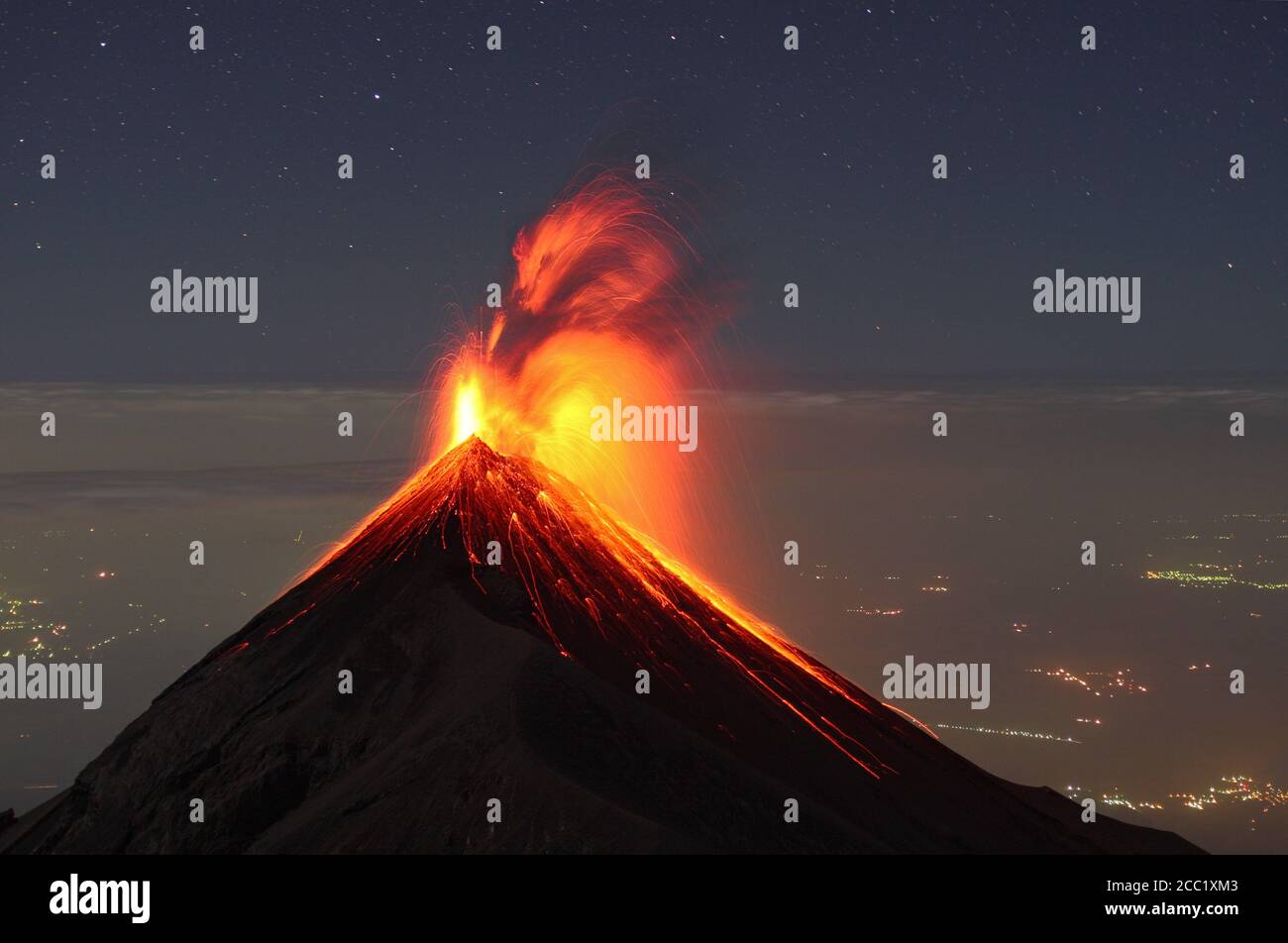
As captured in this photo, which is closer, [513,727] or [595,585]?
[513,727]

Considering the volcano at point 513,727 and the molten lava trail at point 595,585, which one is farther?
the molten lava trail at point 595,585

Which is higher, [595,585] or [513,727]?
[595,585]

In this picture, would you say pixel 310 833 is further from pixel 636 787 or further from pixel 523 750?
pixel 636 787

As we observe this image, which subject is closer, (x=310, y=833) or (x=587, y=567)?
(x=310, y=833)

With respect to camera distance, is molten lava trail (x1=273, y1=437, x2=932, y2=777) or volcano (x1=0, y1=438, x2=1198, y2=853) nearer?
volcano (x1=0, y1=438, x2=1198, y2=853)

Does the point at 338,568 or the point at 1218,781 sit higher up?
the point at 338,568
